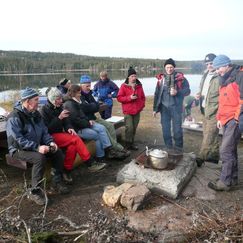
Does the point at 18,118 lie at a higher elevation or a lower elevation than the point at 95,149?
higher

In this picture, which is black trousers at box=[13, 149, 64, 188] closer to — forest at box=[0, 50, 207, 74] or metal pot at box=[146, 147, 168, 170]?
metal pot at box=[146, 147, 168, 170]

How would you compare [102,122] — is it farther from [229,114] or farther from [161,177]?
[229,114]

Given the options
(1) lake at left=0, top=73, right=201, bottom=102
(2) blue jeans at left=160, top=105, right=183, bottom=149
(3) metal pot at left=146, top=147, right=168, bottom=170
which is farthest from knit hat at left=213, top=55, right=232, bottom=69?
(1) lake at left=0, top=73, right=201, bottom=102

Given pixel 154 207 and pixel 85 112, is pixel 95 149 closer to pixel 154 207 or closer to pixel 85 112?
pixel 85 112

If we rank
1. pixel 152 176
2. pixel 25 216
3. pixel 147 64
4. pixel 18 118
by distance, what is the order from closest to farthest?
pixel 25 216, pixel 18 118, pixel 152 176, pixel 147 64

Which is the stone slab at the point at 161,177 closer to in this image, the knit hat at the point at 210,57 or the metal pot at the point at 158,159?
the metal pot at the point at 158,159

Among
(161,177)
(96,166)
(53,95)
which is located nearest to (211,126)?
(161,177)

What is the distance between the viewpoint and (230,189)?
427 centimetres

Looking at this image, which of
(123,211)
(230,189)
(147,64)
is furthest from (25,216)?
(147,64)

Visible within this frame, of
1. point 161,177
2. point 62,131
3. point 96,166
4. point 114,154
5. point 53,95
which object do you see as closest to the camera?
point 161,177

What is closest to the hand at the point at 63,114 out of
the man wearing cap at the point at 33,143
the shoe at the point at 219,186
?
the man wearing cap at the point at 33,143

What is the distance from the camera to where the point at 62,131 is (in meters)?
4.77

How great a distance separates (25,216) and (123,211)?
117cm

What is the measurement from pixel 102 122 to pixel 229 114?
2457mm
